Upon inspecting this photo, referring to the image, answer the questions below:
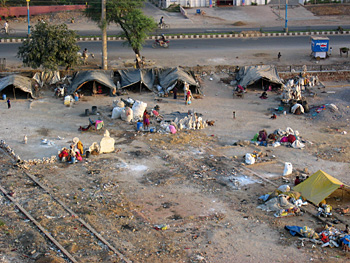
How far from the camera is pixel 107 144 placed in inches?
842

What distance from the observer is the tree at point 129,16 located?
3069 centimetres

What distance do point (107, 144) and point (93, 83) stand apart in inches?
313

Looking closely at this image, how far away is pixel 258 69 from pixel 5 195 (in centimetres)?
1655

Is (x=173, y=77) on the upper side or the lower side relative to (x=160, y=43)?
lower

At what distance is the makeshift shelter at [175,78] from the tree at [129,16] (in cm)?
267

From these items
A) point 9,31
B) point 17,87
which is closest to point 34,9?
point 9,31

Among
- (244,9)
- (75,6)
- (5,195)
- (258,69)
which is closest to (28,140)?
(5,195)

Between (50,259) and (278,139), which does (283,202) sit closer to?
(278,139)

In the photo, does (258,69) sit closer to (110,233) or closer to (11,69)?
(11,69)

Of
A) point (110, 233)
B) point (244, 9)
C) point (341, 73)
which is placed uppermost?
point (244, 9)

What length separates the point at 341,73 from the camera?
106ft

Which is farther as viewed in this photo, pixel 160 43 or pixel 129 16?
pixel 160 43

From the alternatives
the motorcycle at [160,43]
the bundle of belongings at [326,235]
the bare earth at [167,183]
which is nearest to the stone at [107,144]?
the bare earth at [167,183]

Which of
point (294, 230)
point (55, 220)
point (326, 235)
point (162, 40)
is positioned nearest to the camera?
point (326, 235)
